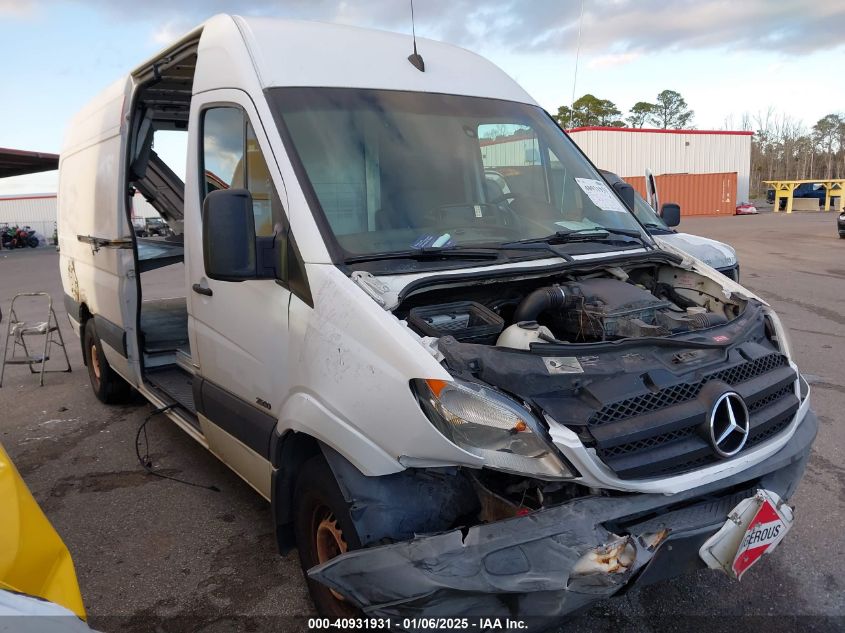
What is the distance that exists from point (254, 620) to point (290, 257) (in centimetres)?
164

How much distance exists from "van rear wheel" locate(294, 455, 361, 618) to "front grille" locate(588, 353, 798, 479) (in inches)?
38.0

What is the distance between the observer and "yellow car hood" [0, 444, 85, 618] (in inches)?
76.8

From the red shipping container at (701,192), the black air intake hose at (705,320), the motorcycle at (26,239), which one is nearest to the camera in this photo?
the black air intake hose at (705,320)

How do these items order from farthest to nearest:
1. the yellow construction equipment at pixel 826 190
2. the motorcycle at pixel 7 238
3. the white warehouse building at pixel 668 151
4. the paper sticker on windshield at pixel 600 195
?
the yellow construction equipment at pixel 826 190 < the motorcycle at pixel 7 238 < the white warehouse building at pixel 668 151 < the paper sticker on windshield at pixel 600 195

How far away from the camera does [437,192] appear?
3.38m

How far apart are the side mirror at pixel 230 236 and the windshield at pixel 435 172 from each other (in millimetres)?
321

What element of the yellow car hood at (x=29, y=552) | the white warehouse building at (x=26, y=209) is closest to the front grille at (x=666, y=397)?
the yellow car hood at (x=29, y=552)

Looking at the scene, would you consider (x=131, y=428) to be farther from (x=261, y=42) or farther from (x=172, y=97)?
(x=261, y=42)

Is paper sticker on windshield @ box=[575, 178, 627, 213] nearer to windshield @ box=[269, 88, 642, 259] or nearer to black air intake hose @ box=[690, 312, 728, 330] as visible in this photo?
windshield @ box=[269, 88, 642, 259]

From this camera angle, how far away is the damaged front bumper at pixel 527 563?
2.11m

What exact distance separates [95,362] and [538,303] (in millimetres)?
5078

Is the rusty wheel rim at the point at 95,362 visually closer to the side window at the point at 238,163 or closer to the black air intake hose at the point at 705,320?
the side window at the point at 238,163

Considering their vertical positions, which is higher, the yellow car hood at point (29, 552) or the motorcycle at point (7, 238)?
the yellow car hood at point (29, 552)

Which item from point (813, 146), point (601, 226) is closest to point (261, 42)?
point (601, 226)
